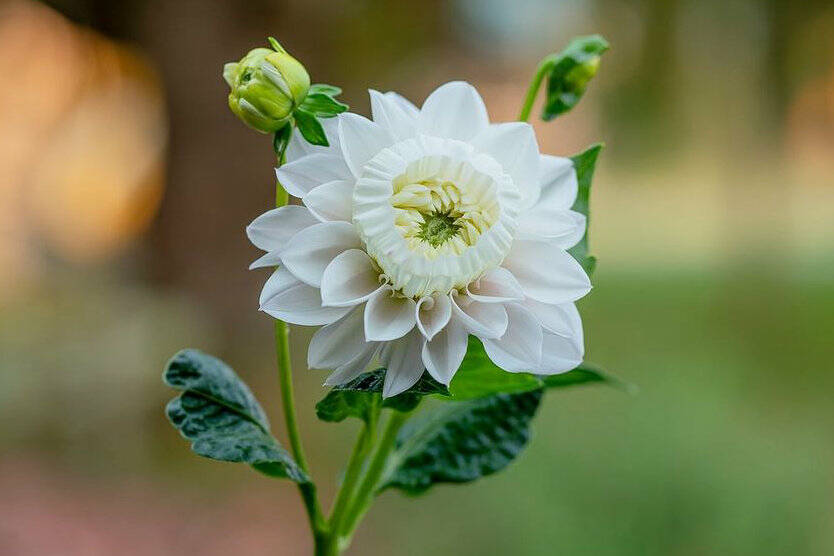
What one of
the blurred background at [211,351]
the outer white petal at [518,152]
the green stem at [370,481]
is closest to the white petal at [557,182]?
the outer white petal at [518,152]

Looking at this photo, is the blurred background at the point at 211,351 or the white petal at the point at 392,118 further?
the blurred background at the point at 211,351

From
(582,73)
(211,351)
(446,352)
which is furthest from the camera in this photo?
(211,351)

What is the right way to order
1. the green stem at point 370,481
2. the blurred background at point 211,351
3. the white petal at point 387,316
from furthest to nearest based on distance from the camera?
the blurred background at point 211,351 → the green stem at point 370,481 → the white petal at point 387,316

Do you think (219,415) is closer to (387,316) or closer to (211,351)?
(387,316)

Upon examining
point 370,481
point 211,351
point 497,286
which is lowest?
point 211,351

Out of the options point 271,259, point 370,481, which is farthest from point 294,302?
point 370,481

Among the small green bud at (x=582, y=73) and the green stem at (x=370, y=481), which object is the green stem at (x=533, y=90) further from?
the green stem at (x=370, y=481)

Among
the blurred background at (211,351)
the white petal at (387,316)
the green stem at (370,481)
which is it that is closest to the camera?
the white petal at (387,316)

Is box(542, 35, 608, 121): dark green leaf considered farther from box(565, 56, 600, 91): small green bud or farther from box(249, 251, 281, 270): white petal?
box(249, 251, 281, 270): white petal
